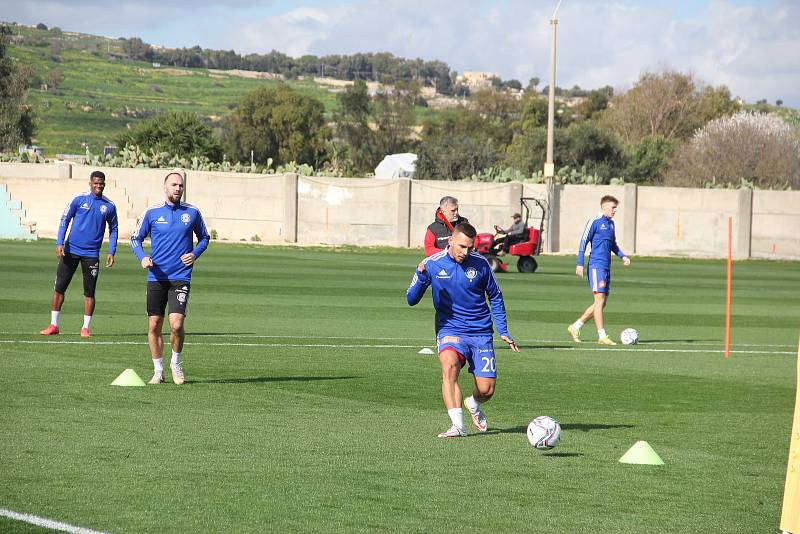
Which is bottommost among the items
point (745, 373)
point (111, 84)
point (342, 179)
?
point (745, 373)

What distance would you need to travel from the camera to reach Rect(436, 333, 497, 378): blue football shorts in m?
10.7

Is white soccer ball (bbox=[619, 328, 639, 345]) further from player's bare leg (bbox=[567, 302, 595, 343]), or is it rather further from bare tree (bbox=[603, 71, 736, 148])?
bare tree (bbox=[603, 71, 736, 148])

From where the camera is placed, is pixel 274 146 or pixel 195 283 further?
pixel 274 146

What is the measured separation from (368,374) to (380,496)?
667 cm

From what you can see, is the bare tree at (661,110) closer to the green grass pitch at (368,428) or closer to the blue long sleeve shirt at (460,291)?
the green grass pitch at (368,428)

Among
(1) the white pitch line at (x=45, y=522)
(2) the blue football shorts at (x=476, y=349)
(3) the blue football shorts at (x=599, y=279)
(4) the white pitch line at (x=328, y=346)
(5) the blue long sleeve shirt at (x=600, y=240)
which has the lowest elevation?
(4) the white pitch line at (x=328, y=346)

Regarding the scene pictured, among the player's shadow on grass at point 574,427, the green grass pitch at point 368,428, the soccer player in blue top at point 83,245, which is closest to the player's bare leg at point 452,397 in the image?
the green grass pitch at point 368,428

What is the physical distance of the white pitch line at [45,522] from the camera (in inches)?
278

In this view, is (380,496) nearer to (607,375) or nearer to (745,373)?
(607,375)

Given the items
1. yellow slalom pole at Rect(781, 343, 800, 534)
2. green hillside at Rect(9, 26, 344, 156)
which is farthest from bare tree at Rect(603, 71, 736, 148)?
yellow slalom pole at Rect(781, 343, 800, 534)

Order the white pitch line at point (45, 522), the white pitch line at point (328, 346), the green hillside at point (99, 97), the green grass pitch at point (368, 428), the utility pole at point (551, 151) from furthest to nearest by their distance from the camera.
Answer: the green hillside at point (99, 97) < the utility pole at point (551, 151) < the white pitch line at point (328, 346) < the green grass pitch at point (368, 428) < the white pitch line at point (45, 522)

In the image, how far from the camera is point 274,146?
393 feet

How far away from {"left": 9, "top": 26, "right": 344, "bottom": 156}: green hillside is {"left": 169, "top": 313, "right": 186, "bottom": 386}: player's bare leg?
11416 centimetres

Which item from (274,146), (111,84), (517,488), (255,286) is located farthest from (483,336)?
(111,84)
